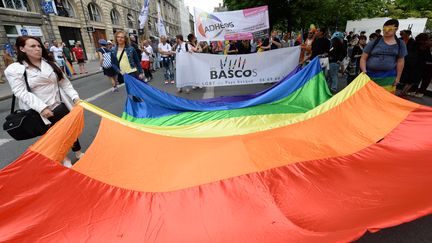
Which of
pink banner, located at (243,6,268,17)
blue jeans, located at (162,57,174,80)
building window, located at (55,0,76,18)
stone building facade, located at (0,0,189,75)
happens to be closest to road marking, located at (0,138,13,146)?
blue jeans, located at (162,57,174,80)

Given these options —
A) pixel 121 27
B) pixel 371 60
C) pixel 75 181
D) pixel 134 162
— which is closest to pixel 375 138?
pixel 371 60

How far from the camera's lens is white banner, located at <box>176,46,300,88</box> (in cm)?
712

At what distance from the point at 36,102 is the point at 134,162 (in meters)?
1.42

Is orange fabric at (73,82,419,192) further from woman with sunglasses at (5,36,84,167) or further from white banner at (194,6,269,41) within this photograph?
white banner at (194,6,269,41)

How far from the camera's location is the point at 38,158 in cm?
196

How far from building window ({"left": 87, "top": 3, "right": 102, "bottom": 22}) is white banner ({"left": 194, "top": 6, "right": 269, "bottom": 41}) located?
78.4ft

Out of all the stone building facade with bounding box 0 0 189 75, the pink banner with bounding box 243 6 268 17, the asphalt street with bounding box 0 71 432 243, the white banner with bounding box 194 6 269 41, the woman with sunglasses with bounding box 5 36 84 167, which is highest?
the stone building facade with bounding box 0 0 189 75

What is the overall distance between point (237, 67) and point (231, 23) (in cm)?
193

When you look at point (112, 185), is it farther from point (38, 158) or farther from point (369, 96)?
point (369, 96)

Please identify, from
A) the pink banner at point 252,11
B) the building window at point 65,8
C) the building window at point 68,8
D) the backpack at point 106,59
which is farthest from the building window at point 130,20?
the pink banner at point 252,11

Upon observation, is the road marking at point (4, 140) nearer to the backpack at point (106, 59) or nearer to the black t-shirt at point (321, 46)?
the backpack at point (106, 59)

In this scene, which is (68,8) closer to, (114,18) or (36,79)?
(114,18)

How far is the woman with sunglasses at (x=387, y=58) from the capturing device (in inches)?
148

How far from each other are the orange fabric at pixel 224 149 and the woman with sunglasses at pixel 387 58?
1.04m
